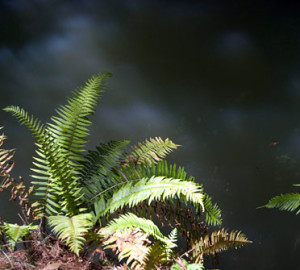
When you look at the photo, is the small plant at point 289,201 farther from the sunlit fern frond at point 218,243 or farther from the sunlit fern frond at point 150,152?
the sunlit fern frond at point 150,152

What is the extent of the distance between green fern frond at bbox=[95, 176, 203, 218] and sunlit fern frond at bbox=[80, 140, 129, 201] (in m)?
0.13

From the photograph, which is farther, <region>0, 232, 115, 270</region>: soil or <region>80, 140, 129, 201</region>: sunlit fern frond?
<region>80, 140, 129, 201</region>: sunlit fern frond

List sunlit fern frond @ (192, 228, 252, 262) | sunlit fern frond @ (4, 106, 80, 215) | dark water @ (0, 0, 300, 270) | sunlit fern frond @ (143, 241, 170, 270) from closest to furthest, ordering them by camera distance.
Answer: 1. sunlit fern frond @ (143, 241, 170, 270)
2. sunlit fern frond @ (192, 228, 252, 262)
3. sunlit fern frond @ (4, 106, 80, 215)
4. dark water @ (0, 0, 300, 270)

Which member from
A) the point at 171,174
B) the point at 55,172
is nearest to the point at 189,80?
the point at 171,174

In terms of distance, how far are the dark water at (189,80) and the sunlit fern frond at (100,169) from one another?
0.34m

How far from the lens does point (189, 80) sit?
2818mm

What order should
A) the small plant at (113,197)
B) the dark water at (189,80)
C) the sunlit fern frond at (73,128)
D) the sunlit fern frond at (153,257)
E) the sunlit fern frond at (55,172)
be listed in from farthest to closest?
the dark water at (189,80), the sunlit fern frond at (73,128), the sunlit fern frond at (55,172), the small plant at (113,197), the sunlit fern frond at (153,257)

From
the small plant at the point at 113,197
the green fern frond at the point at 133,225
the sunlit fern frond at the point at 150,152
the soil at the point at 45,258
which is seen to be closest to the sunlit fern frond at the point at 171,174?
the small plant at the point at 113,197

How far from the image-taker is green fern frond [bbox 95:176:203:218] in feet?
6.31

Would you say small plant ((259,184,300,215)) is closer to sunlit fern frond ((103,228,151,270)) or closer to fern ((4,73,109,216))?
sunlit fern frond ((103,228,151,270))

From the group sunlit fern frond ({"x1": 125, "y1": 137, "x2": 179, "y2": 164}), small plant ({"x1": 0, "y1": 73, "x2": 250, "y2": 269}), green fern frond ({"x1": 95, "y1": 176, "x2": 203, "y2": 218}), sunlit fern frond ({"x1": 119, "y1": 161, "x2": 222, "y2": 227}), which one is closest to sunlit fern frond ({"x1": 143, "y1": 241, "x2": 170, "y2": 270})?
small plant ({"x1": 0, "y1": 73, "x2": 250, "y2": 269})

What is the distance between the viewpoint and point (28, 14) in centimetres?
284

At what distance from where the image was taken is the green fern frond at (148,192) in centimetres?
192

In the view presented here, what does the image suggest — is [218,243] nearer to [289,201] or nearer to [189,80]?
[289,201]
